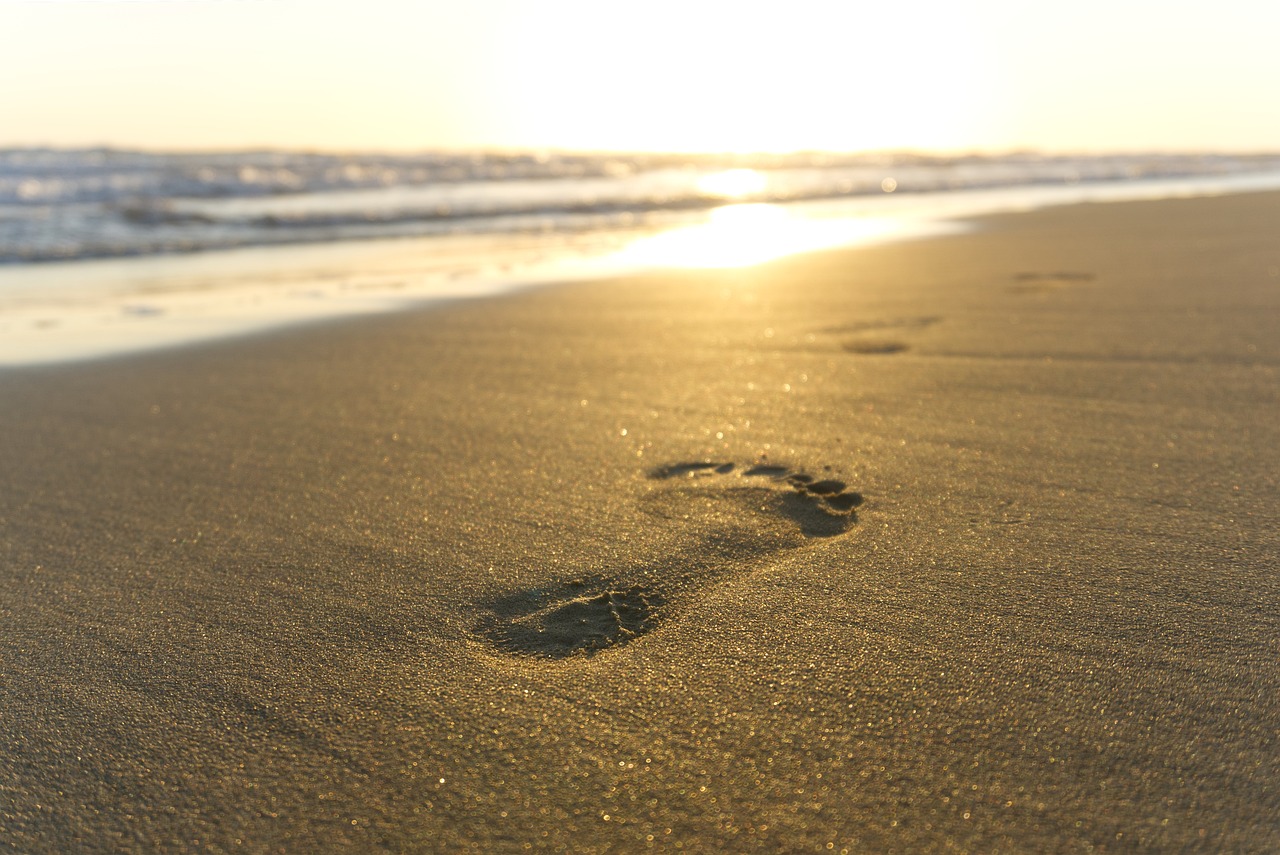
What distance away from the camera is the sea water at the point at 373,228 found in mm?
5664

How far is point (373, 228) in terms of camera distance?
36.9ft

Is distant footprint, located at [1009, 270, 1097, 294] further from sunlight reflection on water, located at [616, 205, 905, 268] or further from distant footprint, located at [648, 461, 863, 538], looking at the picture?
distant footprint, located at [648, 461, 863, 538]

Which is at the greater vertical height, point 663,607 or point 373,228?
point 373,228

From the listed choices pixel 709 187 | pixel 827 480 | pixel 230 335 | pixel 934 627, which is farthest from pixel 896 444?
pixel 709 187

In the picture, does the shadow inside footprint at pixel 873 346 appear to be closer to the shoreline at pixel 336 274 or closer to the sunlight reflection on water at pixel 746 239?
the shoreline at pixel 336 274

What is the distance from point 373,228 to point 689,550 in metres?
10.1

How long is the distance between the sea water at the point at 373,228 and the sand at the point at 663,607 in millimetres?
2309

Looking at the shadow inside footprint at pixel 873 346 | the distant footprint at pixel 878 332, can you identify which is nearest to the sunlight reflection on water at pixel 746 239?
the distant footprint at pixel 878 332

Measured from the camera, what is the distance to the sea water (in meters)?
5.66

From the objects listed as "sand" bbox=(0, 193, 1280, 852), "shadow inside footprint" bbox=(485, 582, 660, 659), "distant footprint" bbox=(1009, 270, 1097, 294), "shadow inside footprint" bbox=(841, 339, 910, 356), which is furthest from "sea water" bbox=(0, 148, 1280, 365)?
"shadow inside footprint" bbox=(485, 582, 660, 659)

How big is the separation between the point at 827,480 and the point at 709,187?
16.0 m

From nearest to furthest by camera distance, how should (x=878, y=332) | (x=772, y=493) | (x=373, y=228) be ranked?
(x=772, y=493) < (x=878, y=332) < (x=373, y=228)

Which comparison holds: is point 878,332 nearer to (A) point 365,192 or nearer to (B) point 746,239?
(B) point 746,239

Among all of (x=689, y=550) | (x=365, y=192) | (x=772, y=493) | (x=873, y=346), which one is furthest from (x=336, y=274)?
(x=365, y=192)
